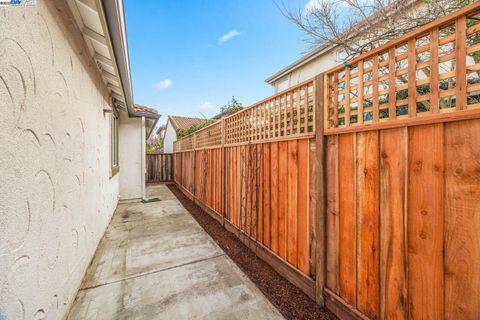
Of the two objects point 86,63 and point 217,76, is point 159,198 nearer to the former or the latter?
point 86,63

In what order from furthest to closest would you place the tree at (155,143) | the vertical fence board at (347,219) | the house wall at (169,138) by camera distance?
1. the tree at (155,143)
2. the house wall at (169,138)
3. the vertical fence board at (347,219)

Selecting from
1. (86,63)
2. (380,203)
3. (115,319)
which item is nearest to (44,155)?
(115,319)

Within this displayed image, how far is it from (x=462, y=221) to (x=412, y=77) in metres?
0.91

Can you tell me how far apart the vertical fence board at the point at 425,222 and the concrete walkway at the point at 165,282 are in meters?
1.17

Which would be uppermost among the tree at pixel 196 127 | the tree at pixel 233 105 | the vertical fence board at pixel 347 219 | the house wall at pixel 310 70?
the house wall at pixel 310 70

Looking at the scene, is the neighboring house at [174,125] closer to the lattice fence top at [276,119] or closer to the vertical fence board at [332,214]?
the lattice fence top at [276,119]

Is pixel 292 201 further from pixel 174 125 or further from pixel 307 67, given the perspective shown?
pixel 174 125

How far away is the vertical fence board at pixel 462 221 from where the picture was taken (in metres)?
1.02

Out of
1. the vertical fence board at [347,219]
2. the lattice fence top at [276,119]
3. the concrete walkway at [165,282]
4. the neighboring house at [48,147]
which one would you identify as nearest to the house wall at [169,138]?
the lattice fence top at [276,119]

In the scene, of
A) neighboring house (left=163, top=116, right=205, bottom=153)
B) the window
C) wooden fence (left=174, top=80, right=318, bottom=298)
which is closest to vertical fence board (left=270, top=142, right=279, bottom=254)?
wooden fence (left=174, top=80, right=318, bottom=298)

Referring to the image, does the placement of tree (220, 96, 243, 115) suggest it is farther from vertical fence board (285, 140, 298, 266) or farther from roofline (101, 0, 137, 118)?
vertical fence board (285, 140, 298, 266)

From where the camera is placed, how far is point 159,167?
1103 cm

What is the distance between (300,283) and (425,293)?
3.97ft

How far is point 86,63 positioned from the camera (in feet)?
8.60
